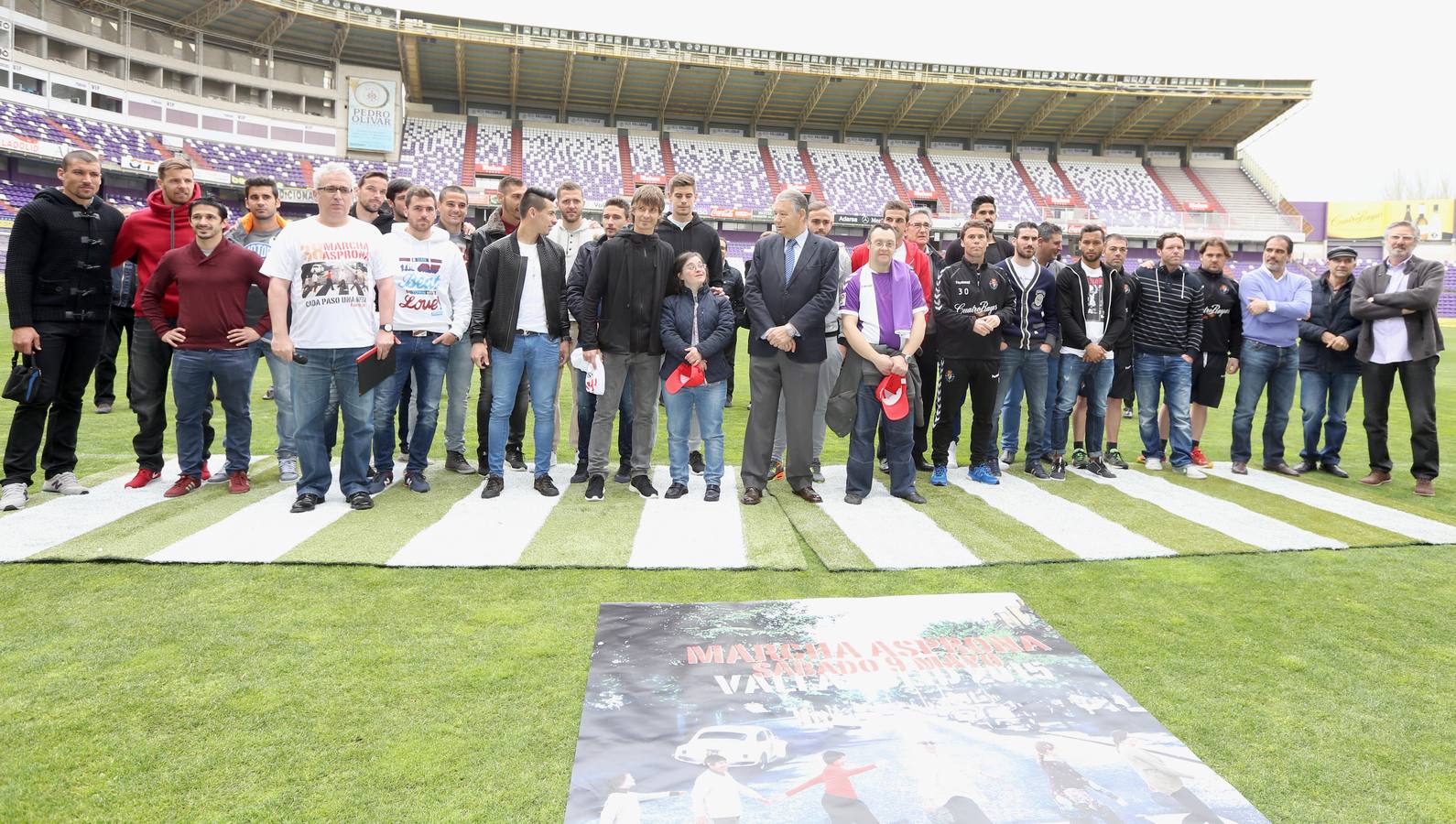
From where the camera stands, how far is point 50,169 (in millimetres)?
31938

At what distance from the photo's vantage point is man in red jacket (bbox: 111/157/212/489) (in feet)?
17.2

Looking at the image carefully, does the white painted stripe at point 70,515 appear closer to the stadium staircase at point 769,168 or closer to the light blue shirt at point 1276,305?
the light blue shirt at point 1276,305

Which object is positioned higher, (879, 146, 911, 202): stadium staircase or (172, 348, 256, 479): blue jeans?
(879, 146, 911, 202): stadium staircase

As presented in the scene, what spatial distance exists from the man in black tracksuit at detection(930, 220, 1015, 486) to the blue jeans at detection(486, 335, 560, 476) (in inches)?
105

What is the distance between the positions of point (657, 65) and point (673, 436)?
35865 millimetres

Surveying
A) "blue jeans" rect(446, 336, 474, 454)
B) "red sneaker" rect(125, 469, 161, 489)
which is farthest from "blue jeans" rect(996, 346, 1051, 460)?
"red sneaker" rect(125, 469, 161, 489)

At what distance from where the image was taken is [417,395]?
5.46m

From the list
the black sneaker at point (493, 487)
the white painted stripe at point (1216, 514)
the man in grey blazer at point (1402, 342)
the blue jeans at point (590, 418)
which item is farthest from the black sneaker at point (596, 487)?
the man in grey blazer at point (1402, 342)

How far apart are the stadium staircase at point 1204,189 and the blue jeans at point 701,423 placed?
4658cm

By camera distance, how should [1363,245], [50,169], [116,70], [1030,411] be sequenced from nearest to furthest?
[1030,411]
[50,169]
[116,70]
[1363,245]

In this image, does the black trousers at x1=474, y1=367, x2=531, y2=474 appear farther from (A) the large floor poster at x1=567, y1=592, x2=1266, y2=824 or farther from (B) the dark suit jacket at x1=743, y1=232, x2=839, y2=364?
(A) the large floor poster at x1=567, y1=592, x2=1266, y2=824

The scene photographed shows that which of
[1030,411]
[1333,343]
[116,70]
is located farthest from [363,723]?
[116,70]

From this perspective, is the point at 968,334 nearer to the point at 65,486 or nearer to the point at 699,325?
the point at 699,325

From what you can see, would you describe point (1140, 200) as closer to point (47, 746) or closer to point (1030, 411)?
point (1030, 411)
